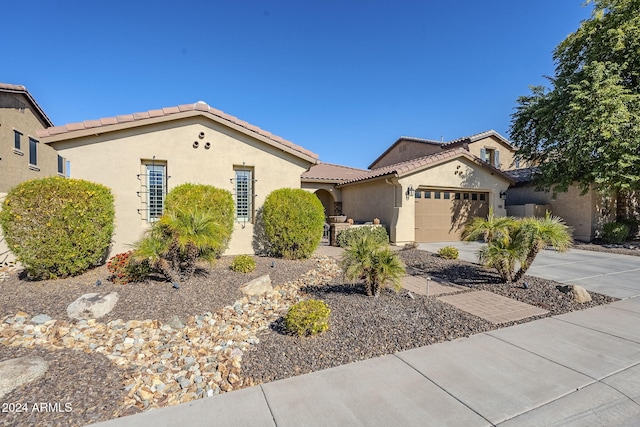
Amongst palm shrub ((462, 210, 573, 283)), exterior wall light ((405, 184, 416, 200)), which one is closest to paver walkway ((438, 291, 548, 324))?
palm shrub ((462, 210, 573, 283))

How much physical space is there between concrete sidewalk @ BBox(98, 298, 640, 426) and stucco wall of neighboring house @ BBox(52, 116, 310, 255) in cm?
742

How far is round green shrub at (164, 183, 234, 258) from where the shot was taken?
8.57m

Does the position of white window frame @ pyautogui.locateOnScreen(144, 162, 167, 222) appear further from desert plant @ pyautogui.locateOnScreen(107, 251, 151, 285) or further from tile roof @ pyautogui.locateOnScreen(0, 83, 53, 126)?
tile roof @ pyautogui.locateOnScreen(0, 83, 53, 126)

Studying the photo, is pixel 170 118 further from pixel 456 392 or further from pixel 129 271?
pixel 456 392

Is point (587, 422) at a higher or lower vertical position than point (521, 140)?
lower

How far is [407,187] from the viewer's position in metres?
13.9

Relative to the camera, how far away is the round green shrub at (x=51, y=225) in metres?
6.30

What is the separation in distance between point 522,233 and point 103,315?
8.51 m

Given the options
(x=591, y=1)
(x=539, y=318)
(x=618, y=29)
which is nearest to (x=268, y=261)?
(x=539, y=318)

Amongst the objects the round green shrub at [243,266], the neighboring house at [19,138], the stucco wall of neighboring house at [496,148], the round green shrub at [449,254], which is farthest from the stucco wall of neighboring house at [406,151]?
the neighboring house at [19,138]

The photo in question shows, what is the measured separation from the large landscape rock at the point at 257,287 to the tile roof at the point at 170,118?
524cm

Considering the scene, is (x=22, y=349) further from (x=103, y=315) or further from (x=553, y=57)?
(x=553, y=57)

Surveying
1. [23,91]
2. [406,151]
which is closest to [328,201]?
[406,151]

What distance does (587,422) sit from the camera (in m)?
2.66
